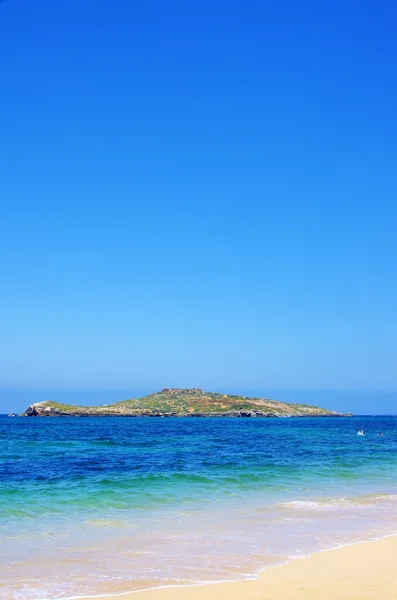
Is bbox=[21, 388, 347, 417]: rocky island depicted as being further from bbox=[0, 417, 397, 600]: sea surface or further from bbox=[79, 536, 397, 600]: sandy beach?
bbox=[79, 536, 397, 600]: sandy beach

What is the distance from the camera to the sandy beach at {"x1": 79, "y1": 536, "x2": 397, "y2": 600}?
27.8ft

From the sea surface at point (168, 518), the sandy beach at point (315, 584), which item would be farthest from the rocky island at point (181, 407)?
the sandy beach at point (315, 584)

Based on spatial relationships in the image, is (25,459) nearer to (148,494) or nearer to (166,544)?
(148,494)

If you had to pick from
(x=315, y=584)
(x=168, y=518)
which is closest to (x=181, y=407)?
(x=168, y=518)

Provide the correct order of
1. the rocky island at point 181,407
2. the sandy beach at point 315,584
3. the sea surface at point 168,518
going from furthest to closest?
the rocky island at point 181,407
the sea surface at point 168,518
the sandy beach at point 315,584

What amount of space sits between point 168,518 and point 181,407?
117 metres

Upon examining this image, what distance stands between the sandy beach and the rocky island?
109413mm

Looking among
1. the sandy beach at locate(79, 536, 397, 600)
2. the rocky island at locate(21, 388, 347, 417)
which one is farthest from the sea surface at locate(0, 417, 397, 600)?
the rocky island at locate(21, 388, 347, 417)

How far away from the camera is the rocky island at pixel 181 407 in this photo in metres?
117

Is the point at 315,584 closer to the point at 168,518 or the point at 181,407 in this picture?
the point at 168,518

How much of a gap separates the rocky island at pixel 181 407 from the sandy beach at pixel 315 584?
10941 cm

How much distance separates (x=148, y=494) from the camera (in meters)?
18.4

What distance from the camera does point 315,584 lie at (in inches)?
356

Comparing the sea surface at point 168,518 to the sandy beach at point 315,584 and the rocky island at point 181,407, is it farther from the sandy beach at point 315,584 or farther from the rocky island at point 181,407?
the rocky island at point 181,407
